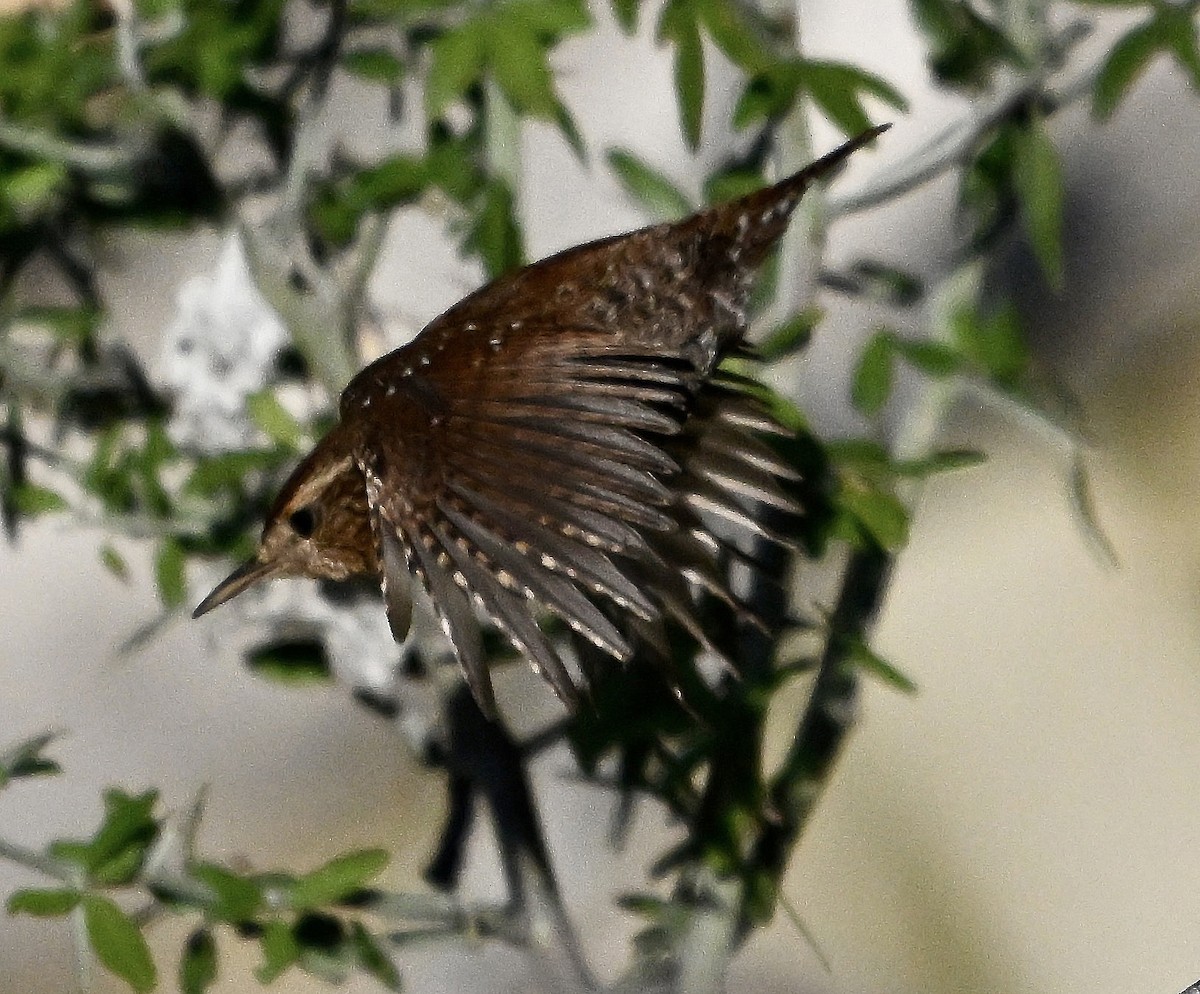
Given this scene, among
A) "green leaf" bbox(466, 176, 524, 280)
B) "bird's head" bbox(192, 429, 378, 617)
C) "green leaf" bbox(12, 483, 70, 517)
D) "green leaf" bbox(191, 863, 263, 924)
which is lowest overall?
"green leaf" bbox(191, 863, 263, 924)

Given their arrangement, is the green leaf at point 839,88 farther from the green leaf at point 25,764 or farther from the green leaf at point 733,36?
the green leaf at point 25,764

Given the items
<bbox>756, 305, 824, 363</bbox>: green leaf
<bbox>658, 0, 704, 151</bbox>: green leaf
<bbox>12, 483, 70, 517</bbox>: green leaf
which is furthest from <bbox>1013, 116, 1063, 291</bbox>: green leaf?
<bbox>12, 483, 70, 517</bbox>: green leaf

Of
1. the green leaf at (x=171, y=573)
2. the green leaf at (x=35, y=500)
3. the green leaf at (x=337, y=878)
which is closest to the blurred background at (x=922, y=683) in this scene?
the green leaf at (x=35, y=500)

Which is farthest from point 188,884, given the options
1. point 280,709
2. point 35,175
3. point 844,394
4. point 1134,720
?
point 1134,720

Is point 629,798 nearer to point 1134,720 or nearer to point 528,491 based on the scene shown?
point 528,491

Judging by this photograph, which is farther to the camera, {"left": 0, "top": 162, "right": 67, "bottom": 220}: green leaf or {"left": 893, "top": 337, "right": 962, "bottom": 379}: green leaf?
{"left": 0, "top": 162, "right": 67, "bottom": 220}: green leaf

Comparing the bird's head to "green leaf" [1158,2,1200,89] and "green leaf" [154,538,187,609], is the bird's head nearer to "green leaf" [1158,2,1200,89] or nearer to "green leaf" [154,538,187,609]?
"green leaf" [154,538,187,609]
